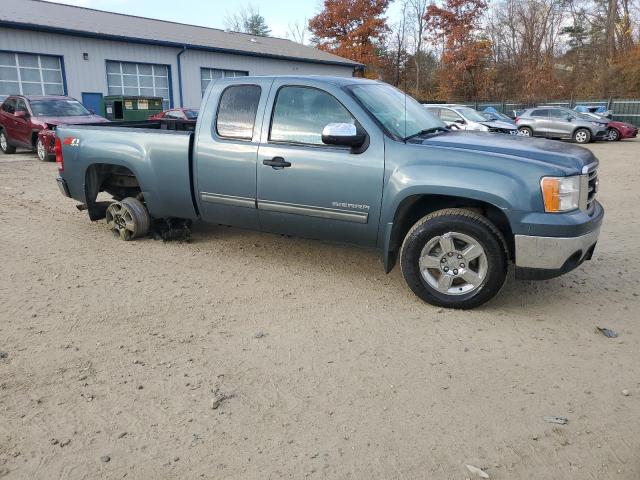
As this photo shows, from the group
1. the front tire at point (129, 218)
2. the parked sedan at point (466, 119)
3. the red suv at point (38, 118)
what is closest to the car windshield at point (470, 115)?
the parked sedan at point (466, 119)

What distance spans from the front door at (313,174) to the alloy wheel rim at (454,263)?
509mm

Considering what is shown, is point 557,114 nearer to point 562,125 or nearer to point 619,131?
point 562,125

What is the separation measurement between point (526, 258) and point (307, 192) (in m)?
1.89

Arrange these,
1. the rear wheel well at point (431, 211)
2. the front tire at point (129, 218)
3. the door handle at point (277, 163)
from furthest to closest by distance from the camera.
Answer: the front tire at point (129, 218), the door handle at point (277, 163), the rear wheel well at point (431, 211)

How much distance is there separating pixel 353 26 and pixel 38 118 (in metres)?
36.6

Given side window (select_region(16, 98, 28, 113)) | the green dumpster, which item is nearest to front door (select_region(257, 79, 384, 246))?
side window (select_region(16, 98, 28, 113))

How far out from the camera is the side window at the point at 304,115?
4688 millimetres

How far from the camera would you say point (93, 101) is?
2212cm

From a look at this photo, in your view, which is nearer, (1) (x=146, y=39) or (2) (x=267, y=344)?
(2) (x=267, y=344)

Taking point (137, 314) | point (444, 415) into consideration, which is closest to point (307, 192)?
point (137, 314)

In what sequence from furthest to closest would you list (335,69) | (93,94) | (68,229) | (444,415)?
(335,69), (93,94), (68,229), (444,415)

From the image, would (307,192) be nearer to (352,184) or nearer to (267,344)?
(352,184)

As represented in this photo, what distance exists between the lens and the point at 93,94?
22.1 metres

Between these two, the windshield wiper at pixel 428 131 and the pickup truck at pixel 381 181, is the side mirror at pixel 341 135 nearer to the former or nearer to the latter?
the pickup truck at pixel 381 181
